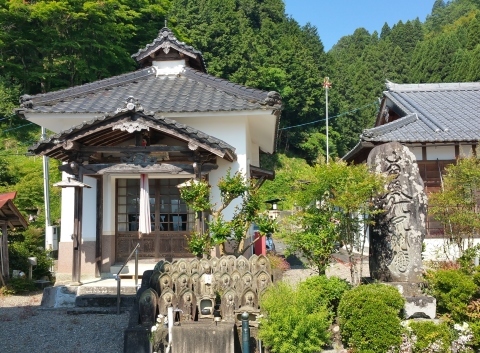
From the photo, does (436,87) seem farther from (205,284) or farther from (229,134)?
(205,284)

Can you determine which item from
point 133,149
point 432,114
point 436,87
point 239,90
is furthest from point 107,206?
point 436,87

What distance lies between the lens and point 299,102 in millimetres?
44281

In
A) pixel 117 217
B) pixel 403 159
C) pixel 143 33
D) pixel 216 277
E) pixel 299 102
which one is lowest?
pixel 216 277

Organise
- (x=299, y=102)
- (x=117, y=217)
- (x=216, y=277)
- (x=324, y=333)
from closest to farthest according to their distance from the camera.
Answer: (x=324, y=333)
(x=216, y=277)
(x=117, y=217)
(x=299, y=102)

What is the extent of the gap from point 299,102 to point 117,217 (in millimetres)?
33864

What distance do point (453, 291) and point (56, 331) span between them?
23.6 feet

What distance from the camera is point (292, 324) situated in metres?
6.08

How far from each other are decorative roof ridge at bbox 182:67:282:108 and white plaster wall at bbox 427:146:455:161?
6.30 meters

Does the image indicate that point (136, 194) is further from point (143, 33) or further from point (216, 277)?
point (143, 33)

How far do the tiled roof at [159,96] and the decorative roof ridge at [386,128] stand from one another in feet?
13.6

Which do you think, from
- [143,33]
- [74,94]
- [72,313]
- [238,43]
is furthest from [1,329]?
[238,43]

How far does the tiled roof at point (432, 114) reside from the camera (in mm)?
14648

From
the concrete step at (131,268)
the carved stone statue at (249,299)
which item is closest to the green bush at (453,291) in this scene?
the carved stone statue at (249,299)

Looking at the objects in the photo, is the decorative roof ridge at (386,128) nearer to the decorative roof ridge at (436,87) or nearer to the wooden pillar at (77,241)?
the decorative roof ridge at (436,87)
